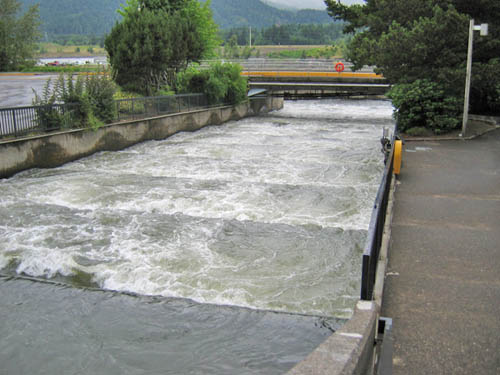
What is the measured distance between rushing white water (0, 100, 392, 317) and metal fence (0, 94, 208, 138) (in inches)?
60.9

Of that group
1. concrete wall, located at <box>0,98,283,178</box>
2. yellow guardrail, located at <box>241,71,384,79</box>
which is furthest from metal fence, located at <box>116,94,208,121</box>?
yellow guardrail, located at <box>241,71,384,79</box>

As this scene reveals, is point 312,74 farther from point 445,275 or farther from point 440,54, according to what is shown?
point 445,275

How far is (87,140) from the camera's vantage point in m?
21.1

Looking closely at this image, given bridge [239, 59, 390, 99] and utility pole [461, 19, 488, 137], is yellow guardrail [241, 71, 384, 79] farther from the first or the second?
utility pole [461, 19, 488, 137]

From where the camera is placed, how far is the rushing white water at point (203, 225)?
8.92 metres

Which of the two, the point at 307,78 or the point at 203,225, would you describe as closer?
the point at 203,225

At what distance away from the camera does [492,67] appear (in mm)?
21109

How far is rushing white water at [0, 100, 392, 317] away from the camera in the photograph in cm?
892

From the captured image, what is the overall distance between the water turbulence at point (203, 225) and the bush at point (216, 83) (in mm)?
11784

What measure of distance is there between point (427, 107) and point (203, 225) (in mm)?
13032

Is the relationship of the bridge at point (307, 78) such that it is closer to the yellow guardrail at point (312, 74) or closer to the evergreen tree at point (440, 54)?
the yellow guardrail at point (312, 74)

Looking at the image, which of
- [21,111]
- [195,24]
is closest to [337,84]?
[195,24]

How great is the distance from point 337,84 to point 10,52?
138 feet

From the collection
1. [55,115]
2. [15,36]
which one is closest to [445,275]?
[55,115]
